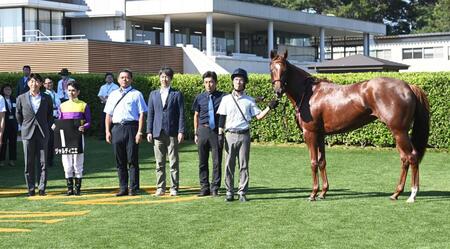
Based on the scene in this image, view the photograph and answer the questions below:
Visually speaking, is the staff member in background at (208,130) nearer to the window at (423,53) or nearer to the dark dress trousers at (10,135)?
the dark dress trousers at (10,135)

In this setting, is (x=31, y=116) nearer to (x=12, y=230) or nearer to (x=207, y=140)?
(x=207, y=140)

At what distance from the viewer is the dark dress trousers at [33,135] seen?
11906mm

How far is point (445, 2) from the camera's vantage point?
65688 millimetres

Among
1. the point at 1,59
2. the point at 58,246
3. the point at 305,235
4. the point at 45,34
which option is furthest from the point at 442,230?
the point at 45,34

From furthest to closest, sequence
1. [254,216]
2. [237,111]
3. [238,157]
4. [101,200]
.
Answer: [101,200] < [238,157] < [237,111] < [254,216]

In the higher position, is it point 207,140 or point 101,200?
point 207,140

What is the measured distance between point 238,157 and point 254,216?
63.9 inches

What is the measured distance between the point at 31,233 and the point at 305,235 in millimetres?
3156

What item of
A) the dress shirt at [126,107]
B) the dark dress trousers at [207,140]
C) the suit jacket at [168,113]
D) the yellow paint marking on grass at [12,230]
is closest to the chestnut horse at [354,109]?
the dark dress trousers at [207,140]

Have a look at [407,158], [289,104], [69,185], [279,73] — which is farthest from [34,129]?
[289,104]

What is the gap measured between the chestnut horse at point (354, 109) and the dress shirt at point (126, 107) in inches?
87.3

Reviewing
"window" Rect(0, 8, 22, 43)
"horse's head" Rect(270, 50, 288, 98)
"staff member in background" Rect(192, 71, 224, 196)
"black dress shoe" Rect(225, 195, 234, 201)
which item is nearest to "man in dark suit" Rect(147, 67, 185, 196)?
"staff member in background" Rect(192, 71, 224, 196)

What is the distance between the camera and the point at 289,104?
66.6 feet

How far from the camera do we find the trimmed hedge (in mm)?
18891
